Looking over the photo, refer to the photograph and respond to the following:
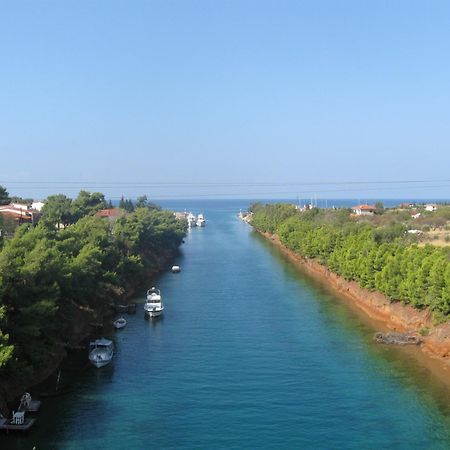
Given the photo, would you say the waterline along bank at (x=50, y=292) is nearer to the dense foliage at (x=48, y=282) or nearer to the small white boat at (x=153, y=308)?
the dense foliage at (x=48, y=282)

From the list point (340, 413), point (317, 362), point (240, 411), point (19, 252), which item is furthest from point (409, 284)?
point (19, 252)

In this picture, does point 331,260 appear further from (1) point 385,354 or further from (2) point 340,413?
(2) point 340,413

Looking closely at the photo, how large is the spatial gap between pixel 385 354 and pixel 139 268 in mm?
26801

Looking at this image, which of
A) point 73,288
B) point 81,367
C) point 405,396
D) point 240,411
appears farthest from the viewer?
point 73,288

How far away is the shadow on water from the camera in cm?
2975

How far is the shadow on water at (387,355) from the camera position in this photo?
29750 mm

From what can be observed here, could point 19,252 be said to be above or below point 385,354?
above

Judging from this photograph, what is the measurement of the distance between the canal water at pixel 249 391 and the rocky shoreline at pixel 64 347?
5.55 ft

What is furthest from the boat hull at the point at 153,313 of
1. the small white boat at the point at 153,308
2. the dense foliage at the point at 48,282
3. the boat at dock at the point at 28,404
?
the boat at dock at the point at 28,404

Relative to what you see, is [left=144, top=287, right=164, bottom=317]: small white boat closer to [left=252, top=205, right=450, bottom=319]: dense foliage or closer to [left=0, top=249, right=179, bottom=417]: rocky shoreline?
[left=0, top=249, right=179, bottom=417]: rocky shoreline

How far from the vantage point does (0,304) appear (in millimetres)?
27297

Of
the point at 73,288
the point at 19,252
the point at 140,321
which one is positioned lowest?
the point at 140,321

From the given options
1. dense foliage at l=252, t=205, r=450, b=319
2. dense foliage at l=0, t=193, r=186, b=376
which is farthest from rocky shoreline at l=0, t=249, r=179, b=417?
dense foliage at l=252, t=205, r=450, b=319

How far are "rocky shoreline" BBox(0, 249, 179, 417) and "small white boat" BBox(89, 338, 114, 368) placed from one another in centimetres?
167
